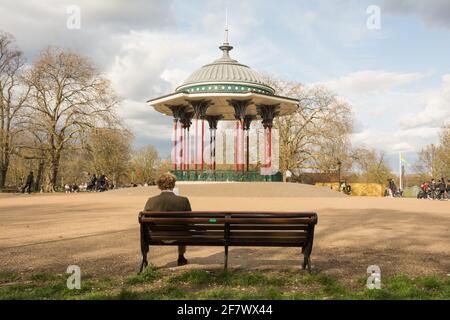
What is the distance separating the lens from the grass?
482cm

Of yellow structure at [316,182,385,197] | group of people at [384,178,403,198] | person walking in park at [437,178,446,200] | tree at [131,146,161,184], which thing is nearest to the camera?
person walking in park at [437,178,446,200]

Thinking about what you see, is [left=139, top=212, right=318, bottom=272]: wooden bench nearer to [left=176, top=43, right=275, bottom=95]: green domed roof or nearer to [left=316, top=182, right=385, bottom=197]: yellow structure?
[left=176, top=43, right=275, bottom=95]: green domed roof

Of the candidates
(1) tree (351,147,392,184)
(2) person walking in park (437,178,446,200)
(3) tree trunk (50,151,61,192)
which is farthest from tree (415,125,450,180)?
(3) tree trunk (50,151,61,192)

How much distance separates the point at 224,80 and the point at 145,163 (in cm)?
5623

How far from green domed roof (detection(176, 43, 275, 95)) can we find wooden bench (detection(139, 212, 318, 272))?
29991mm

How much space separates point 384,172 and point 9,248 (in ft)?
252

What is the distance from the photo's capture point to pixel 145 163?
88938 mm

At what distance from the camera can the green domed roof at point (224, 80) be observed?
3559 centimetres

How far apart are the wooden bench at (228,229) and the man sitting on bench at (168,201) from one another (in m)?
0.39

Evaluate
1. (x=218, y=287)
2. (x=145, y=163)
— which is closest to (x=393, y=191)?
(x=218, y=287)

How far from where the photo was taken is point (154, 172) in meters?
90.1

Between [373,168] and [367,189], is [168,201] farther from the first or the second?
[373,168]

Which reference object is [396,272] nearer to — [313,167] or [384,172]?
[313,167]

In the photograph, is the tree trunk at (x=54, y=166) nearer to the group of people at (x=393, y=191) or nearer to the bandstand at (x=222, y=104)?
the bandstand at (x=222, y=104)
